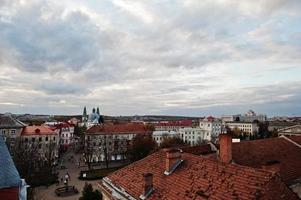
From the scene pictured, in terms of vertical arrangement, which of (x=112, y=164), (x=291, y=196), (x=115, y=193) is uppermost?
(x=291, y=196)

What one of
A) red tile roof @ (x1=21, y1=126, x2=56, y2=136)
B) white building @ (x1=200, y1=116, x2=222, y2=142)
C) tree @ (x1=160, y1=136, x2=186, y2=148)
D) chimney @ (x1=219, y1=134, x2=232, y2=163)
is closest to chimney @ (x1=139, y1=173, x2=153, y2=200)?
chimney @ (x1=219, y1=134, x2=232, y2=163)

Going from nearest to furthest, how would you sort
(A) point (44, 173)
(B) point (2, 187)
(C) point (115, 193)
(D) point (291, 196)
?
(D) point (291, 196)
(B) point (2, 187)
(C) point (115, 193)
(A) point (44, 173)

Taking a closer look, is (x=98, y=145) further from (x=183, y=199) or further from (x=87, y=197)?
(x=183, y=199)

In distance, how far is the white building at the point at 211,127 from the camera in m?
123

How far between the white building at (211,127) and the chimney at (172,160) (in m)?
104

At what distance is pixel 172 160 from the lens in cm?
1825

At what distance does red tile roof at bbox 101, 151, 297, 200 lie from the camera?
42.7 feet

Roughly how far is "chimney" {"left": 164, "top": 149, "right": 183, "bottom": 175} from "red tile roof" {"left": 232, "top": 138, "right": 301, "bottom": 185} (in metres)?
8.50

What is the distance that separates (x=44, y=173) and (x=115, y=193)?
36.8 metres

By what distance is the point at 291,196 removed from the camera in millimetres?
13023

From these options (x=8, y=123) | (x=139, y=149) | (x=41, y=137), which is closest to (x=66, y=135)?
(x=41, y=137)

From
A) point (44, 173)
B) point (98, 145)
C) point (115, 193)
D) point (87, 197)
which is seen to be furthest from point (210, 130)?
point (115, 193)

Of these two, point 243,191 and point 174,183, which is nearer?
point 243,191

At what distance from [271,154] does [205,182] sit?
13.9 meters
